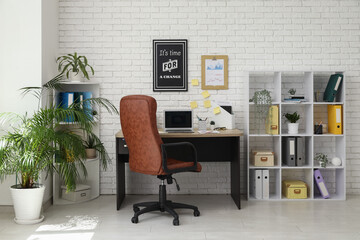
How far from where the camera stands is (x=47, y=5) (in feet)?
14.2

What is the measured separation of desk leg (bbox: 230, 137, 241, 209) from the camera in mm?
4184

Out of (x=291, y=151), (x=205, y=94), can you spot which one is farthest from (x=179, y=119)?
(x=291, y=151)

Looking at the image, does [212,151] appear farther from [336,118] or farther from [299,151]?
[336,118]

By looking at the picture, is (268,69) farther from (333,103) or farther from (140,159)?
(140,159)

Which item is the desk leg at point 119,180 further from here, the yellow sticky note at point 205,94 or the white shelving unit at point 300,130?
the white shelving unit at point 300,130

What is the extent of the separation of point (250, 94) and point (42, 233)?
2823 millimetres

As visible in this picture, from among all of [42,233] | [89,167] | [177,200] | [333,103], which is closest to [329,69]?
[333,103]

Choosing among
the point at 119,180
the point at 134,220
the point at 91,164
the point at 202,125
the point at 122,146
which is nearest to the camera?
the point at 134,220

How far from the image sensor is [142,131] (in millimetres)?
3574

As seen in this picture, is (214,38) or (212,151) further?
(214,38)

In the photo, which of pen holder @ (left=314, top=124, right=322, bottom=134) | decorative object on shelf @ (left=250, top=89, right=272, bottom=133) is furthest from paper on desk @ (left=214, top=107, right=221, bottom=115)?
pen holder @ (left=314, top=124, right=322, bottom=134)

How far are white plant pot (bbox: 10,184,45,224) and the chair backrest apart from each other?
0.97 meters

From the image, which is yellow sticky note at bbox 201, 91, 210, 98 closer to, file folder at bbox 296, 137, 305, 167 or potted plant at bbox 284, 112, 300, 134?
potted plant at bbox 284, 112, 300, 134

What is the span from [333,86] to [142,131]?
2358mm
